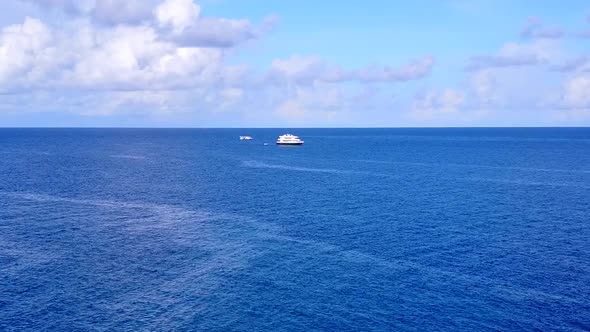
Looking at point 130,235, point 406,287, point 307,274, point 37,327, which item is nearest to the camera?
point 37,327

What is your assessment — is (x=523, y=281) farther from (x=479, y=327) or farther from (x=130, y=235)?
(x=130, y=235)

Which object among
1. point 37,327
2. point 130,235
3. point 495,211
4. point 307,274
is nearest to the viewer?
point 37,327

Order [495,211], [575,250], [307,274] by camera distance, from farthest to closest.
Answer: [495,211] < [575,250] < [307,274]

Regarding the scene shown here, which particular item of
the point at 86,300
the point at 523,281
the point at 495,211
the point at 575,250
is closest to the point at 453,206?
the point at 495,211

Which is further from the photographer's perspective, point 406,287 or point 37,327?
point 406,287

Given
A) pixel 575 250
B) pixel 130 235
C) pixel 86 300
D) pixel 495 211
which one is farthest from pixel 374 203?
pixel 86 300

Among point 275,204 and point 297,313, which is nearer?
point 297,313

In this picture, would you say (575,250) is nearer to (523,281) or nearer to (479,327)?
(523,281)

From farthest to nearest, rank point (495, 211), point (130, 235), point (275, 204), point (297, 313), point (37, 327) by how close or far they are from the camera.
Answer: point (275, 204) → point (495, 211) → point (130, 235) → point (297, 313) → point (37, 327)
